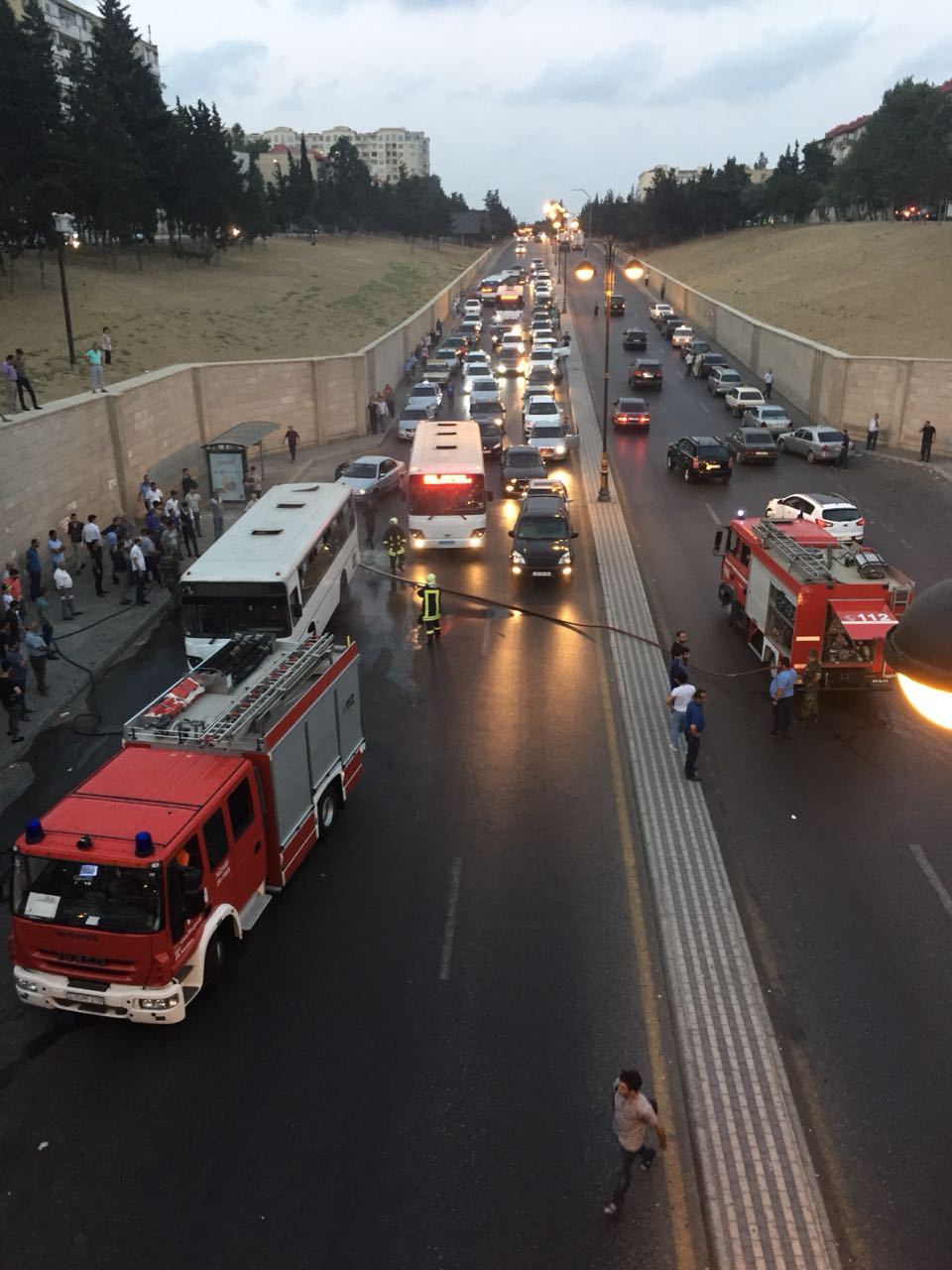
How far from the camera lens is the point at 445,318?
270 feet

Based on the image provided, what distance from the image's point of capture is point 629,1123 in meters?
6.85

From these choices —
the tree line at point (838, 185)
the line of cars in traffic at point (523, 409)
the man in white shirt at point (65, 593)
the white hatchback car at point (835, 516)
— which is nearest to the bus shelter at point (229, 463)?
the line of cars in traffic at point (523, 409)

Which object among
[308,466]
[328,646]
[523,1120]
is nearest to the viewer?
[523,1120]

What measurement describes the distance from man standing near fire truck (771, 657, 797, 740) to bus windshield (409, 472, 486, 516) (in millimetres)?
11496

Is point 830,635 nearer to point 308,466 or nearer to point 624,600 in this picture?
point 624,600

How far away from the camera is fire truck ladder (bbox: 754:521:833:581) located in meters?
15.6

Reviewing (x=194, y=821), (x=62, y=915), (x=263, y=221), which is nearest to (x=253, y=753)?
(x=194, y=821)

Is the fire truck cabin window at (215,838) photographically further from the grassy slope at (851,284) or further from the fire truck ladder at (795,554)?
the grassy slope at (851,284)

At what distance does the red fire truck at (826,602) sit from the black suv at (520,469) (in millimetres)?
14182

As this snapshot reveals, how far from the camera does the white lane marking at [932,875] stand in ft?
35.8

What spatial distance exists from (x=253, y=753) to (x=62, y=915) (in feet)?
8.31

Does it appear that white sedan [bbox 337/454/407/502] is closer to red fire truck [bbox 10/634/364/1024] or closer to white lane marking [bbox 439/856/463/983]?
red fire truck [bbox 10/634/364/1024]

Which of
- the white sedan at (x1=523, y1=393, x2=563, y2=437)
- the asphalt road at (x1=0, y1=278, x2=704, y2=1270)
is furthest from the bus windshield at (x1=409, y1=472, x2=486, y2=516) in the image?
the white sedan at (x1=523, y1=393, x2=563, y2=437)

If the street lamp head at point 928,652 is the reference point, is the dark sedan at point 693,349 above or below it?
below
